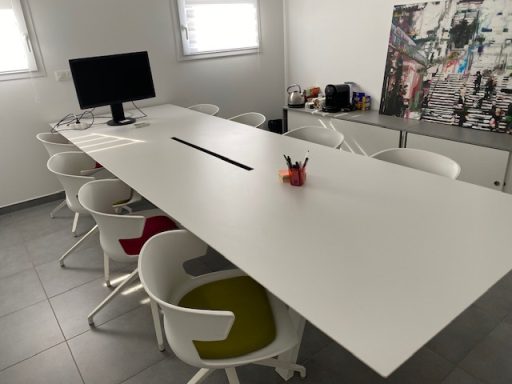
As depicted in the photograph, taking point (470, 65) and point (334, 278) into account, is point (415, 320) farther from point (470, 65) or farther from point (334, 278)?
point (470, 65)

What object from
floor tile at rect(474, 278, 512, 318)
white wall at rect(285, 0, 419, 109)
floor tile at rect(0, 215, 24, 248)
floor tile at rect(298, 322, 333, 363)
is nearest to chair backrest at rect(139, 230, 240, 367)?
floor tile at rect(298, 322, 333, 363)

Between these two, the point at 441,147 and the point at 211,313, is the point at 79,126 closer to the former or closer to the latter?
the point at 211,313

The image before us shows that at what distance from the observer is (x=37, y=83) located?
11.4 feet

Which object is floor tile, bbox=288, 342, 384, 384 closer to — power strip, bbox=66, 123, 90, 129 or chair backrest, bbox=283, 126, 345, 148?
chair backrest, bbox=283, 126, 345, 148

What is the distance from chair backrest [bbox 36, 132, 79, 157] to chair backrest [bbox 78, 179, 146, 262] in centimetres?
109

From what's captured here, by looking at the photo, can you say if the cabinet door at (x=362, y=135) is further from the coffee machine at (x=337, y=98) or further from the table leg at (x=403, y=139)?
the coffee machine at (x=337, y=98)

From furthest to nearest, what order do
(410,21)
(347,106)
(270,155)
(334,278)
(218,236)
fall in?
(347,106) < (410,21) < (270,155) < (218,236) < (334,278)

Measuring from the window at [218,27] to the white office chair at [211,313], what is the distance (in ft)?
10.5

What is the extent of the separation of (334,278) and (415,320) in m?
0.26

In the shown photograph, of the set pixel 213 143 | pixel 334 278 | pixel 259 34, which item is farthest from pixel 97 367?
pixel 259 34

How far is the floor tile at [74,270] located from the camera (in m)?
2.52

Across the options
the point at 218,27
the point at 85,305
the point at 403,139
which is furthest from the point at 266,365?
the point at 218,27

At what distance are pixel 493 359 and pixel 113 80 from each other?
3.29m

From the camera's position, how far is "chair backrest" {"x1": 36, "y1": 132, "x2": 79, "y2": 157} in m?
3.08
